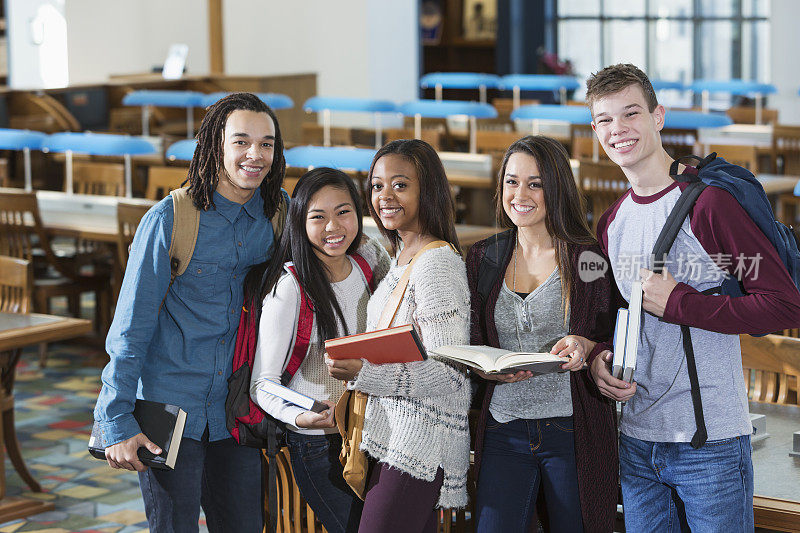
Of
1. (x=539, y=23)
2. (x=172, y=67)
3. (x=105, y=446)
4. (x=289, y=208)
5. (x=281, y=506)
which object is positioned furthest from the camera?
(x=539, y=23)

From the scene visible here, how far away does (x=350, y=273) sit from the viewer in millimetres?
2484

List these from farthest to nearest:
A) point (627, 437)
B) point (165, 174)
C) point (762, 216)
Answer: point (165, 174), point (627, 437), point (762, 216)

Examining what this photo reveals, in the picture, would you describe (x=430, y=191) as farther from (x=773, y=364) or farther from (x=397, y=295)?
(x=773, y=364)

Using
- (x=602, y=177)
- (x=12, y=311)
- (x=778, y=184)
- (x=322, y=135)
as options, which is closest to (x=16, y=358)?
(x=12, y=311)

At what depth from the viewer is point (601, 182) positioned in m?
6.49

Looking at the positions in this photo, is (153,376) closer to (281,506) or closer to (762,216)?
(281,506)

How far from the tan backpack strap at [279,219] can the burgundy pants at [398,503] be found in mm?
617

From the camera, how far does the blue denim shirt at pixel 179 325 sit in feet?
7.41

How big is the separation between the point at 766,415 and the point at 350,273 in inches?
47.9

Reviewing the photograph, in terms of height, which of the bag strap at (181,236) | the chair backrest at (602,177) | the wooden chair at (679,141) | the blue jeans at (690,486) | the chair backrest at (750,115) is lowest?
the blue jeans at (690,486)

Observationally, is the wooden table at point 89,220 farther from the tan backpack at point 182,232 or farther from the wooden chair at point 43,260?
the tan backpack at point 182,232

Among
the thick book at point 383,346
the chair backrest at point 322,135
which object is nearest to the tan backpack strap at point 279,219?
the thick book at point 383,346

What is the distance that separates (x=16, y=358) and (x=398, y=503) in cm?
248

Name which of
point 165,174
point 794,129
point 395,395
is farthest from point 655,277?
point 794,129
